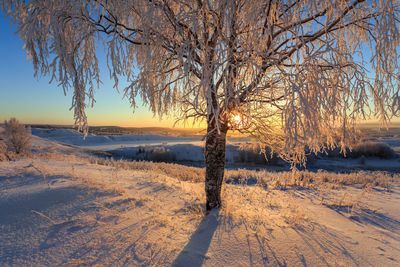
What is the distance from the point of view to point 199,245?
8.03ft

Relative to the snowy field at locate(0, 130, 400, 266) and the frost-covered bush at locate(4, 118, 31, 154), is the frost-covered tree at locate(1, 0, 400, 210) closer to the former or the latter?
the snowy field at locate(0, 130, 400, 266)

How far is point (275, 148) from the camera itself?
4.08 meters

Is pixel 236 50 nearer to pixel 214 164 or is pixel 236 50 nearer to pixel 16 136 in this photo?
pixel 214 164

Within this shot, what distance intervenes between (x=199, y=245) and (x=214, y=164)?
1535 millimetres

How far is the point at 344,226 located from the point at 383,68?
2.64 m

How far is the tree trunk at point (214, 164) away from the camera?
3.65 m

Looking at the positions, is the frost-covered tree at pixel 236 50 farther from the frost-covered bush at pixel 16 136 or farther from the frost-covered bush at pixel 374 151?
the frost-covered bush at pixel 374 151

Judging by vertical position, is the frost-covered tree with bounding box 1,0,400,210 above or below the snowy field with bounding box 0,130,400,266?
above

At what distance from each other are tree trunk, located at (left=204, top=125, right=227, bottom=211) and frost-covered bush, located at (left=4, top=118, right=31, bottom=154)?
44.4 feet

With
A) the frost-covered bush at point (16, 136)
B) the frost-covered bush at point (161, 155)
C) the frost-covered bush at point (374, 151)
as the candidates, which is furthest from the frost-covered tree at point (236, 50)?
the frost-covered bush at point (374, 151)

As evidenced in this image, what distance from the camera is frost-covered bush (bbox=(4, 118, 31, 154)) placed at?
1201cm

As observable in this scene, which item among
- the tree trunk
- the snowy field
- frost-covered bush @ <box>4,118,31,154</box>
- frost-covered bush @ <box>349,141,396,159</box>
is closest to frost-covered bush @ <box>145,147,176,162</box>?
frost-covered bush @ <box>4,118,31,154</box>

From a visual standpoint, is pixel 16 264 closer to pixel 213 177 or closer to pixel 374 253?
pixel 213 177

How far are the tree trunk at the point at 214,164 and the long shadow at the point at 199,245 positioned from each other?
1.63 feet
